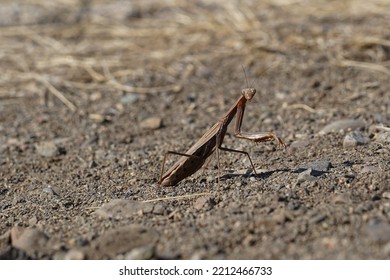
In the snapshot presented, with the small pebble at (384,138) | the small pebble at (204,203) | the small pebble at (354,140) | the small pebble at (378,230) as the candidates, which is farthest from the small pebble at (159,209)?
the small pebble at (384,138)

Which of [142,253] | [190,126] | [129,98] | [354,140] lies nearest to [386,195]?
[354,140]

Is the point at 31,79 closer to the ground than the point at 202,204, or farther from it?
closer to the ground

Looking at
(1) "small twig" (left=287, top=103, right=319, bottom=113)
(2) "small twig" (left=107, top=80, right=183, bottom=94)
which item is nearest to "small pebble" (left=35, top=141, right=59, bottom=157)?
(2) "small twig" (left=107, top=80, right=183, bottom=94)

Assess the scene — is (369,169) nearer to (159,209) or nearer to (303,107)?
(159,209)

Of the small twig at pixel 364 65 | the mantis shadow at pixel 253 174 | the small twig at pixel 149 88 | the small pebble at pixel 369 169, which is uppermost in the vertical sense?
the small pebble at pixel 369 169

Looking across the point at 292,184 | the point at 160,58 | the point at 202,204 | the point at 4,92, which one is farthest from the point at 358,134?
the point at 4,92

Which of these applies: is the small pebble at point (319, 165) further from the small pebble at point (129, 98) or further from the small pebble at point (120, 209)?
the small pebble at point (129, 98)

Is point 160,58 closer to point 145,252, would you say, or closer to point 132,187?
point 132,187
